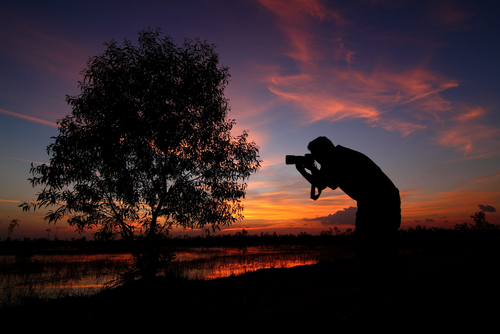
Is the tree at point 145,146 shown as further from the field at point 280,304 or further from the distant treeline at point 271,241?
the distant treeline at point 271,241

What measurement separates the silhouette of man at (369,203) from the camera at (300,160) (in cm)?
28

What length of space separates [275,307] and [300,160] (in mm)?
3466

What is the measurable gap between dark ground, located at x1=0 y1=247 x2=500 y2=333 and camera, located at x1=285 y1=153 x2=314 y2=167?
180cm

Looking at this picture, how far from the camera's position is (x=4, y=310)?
663cm

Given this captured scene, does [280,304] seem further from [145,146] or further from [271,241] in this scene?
[271,241]

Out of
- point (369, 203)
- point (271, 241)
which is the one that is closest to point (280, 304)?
point (369, 203)

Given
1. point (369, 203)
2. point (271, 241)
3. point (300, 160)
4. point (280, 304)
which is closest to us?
point (369, 203)

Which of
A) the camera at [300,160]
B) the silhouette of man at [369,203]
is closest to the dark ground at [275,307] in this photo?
the silhouette of man at [369,203]

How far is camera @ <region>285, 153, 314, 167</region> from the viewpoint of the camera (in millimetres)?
3536

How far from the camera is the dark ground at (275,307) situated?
3.05m

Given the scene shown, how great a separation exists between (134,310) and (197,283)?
2.68m

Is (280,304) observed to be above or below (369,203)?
below

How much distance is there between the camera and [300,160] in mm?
3631

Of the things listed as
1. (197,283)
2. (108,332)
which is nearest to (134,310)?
(108,332)
